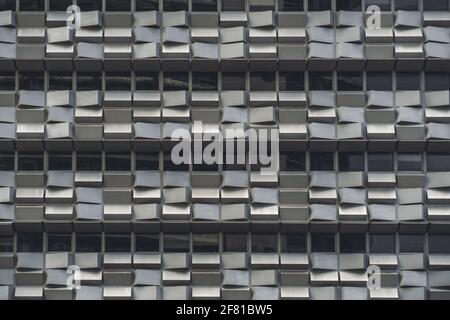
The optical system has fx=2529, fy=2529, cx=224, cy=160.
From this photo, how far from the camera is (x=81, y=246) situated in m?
105

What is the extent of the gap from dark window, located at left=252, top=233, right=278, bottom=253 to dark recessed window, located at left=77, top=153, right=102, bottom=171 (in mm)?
7143

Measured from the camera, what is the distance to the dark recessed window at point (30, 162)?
346 feet

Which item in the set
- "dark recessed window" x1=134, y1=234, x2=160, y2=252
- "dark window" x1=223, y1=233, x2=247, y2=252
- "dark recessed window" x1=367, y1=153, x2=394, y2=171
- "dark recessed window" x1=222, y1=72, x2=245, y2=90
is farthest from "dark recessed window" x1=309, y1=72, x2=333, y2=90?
"dark recessed window" x1=134, y1=234, x2=160, y2=252

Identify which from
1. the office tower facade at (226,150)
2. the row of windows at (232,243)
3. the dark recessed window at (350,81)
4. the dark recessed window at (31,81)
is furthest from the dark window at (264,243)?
the dark recessed window at (31,81)


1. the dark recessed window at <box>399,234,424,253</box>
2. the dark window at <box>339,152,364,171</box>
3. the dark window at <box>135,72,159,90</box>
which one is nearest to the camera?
the dark recessed window at <box>399,234,424,253</box>

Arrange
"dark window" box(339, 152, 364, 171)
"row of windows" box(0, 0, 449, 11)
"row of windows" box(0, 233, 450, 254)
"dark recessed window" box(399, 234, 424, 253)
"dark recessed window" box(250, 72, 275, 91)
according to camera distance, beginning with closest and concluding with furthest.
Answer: "row of windows" box(0, 233, 450, 254) → "dark recessed window" box(399, 234, 424, 253) → "dark window" box(339, 152, 364, 171) → "dark recessed window" box(250, 72, 275, 91) → "row of windows" box(0, 0, 449, 11)

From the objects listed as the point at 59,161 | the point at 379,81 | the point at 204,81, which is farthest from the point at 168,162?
the point at 379,81

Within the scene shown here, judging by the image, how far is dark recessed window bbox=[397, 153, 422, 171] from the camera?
346 ft

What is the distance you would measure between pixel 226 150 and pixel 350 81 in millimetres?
6059

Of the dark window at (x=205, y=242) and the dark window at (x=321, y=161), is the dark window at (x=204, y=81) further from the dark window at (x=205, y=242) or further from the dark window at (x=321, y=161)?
the dark window at (x=205, y=242)

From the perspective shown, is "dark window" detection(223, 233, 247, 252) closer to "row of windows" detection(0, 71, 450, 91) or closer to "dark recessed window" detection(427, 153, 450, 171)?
"row of windows" detection(0, 71, 450, 91)

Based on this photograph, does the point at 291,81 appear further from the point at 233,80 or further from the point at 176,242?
the point at 176,242

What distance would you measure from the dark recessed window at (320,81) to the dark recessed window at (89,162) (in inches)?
370

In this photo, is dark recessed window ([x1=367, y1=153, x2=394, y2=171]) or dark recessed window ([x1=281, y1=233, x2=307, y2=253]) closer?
dark recessed window ([x1=281, y1=233, x2=307, y2=253])
